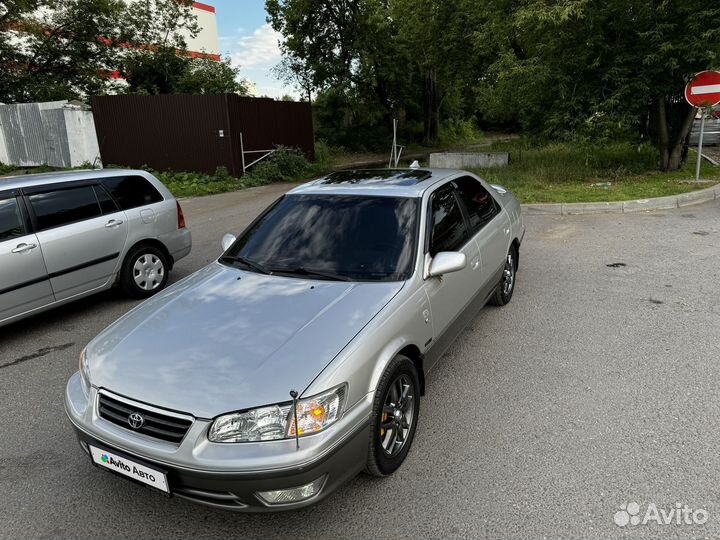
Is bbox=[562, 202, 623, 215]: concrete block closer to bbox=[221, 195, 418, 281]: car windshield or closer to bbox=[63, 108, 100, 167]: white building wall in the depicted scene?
bbox=[221, 195, 418, 281]: car windshield

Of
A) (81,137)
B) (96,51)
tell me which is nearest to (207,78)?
(96,51)

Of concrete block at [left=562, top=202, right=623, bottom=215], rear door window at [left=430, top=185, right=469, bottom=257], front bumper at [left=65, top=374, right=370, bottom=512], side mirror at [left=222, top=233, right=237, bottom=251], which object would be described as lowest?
concrete block at [left=562, top=202, right=623, bottom=215]

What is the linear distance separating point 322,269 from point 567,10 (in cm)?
948

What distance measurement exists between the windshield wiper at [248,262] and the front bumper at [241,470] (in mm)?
1372

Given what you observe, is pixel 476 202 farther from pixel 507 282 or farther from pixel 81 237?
pixel 81 237

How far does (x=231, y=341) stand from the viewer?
2.64 metres

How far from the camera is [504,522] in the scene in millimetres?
2477

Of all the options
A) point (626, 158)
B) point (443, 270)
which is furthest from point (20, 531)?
point (626, 158)

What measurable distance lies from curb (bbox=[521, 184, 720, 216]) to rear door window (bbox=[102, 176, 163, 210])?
686cm

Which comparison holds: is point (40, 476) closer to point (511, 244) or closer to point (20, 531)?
point (20, 531)

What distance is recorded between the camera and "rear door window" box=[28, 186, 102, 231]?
5.05m

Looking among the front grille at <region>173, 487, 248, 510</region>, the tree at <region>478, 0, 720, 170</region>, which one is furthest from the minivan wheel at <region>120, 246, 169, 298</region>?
the tree at <region>478, 0, 720, 170</region>

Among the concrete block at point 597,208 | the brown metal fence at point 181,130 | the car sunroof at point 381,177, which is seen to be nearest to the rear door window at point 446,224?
the car sunroof at point 381,177
